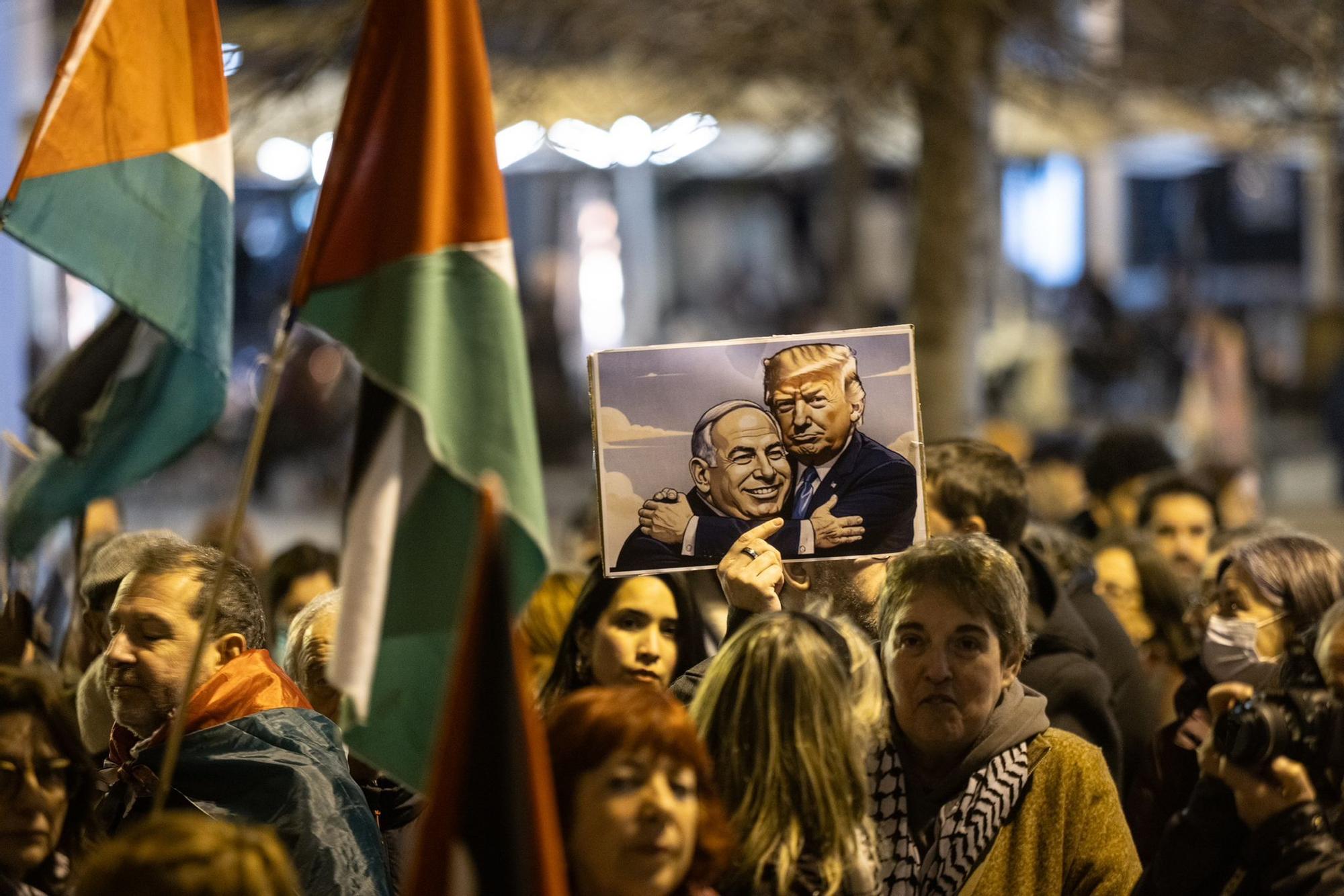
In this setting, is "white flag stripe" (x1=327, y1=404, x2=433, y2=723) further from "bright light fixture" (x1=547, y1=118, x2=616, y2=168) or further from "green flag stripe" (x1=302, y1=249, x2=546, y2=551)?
"bright light fixture" (x1=547, y1=118, x2=616, y2=168)

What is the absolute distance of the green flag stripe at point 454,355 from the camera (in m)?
4.01

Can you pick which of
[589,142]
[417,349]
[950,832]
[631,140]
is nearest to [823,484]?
[950,832]

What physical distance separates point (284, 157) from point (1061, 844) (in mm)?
9652

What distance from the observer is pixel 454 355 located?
4125mm

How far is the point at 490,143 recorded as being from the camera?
4.27 m

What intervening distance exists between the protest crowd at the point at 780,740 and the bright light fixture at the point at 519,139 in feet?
18.6

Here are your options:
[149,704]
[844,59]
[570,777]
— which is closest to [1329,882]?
[570,777]

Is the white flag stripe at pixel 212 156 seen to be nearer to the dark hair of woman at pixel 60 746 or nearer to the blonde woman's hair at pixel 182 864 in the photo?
the dark hair of woman at pixel 60 746

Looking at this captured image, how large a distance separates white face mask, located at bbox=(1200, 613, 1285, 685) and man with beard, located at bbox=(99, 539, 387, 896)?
7.64ft

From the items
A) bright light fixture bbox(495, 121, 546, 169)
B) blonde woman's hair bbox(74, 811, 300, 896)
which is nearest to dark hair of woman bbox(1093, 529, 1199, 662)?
blonde woman's hair bbox(74, 811, 300, 896)

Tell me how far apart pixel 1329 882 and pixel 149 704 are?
8.36 ft

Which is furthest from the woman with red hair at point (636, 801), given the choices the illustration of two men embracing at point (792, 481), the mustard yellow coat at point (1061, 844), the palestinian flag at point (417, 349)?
the illustration of two men embracing at point (792, 481)

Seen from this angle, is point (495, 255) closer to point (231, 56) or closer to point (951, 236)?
point (231, 56)

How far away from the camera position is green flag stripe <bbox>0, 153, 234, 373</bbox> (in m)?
5.02
